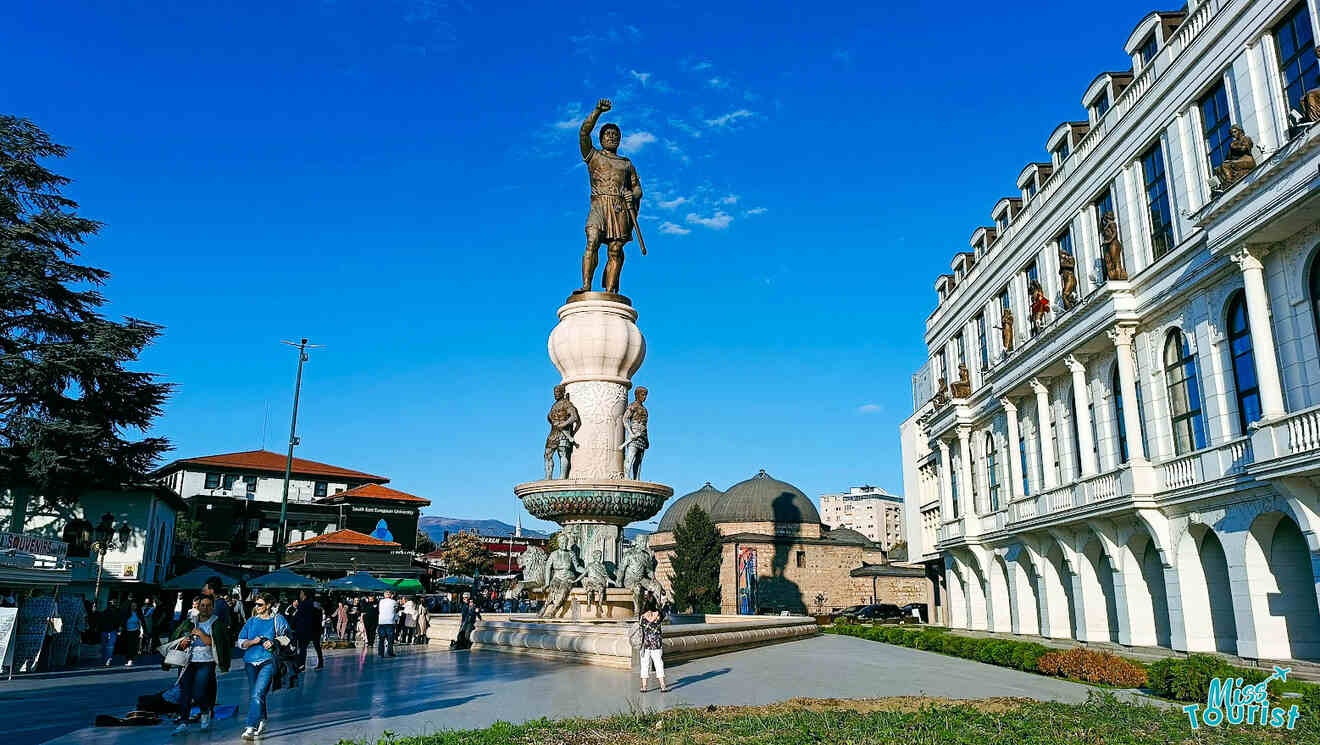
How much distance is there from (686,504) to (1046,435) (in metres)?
50.8

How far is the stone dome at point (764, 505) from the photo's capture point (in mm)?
69750

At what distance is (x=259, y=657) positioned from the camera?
27.7 feet

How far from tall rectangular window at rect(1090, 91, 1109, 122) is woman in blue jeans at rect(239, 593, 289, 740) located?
27.9 metres

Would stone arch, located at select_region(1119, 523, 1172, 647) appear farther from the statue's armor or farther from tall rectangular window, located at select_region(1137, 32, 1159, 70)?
the statue's armor

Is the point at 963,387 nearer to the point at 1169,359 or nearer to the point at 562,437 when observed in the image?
the point at 1169,359

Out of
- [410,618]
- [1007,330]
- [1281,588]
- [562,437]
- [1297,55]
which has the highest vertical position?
[1297,55]

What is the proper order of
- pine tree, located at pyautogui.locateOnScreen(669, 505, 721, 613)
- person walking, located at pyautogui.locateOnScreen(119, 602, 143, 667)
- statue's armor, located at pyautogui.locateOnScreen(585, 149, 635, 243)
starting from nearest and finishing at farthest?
person walking, located at pyautogui.locateOnScreen(119, 602, 143, 667), statue's armor, located at pyautogui.locateOnScreen(585, 149, 635, 243), pine tree, located at pyautogui.locateOnScreen(669, 505, 721, 613)

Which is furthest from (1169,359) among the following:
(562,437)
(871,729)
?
(871,729)

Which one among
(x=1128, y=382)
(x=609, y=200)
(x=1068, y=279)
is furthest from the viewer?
(x=1068, y=279)

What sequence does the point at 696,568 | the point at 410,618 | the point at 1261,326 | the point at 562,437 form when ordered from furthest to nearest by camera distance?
the point at 696,568 → the point at 410,618 → the point at 1261,326 → the point at 562,437

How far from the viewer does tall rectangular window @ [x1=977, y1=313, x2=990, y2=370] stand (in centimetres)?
3847

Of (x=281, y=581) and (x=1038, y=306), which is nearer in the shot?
(x=281, y=581)

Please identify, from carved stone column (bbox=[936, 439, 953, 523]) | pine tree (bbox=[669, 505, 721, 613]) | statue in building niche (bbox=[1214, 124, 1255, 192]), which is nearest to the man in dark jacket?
statue in building niche (bbox=[1214, 124, 1255, 192])

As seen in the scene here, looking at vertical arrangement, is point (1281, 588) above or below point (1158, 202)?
below
